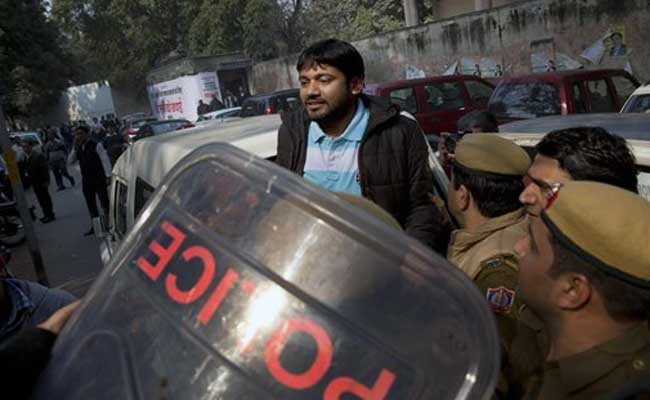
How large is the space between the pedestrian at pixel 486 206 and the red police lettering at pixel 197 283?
109cm

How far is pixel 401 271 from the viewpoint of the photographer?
0.81 metres

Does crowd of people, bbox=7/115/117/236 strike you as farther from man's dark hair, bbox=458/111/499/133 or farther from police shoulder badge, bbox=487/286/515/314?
police shoulder badge, bbox=487/286/515/314

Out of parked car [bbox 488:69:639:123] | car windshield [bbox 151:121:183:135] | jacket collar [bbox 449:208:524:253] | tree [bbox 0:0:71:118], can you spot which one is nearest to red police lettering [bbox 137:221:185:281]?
jacket collar [bbox 449:208:524:253]

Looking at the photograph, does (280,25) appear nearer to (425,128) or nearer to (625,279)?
(425,128)

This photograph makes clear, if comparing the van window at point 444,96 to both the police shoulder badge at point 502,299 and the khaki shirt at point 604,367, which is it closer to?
the police shoulder badge at point 502,299

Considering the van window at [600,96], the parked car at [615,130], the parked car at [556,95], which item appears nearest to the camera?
the parked car at [615,130]

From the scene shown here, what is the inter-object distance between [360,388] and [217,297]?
261 mm

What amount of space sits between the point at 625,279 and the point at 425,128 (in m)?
9.26

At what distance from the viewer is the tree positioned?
1105 inches

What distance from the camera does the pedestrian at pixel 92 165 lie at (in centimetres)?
843

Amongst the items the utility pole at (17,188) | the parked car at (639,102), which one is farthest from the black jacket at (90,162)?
the parked car at (639,102)

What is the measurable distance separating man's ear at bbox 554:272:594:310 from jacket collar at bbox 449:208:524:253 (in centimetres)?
66

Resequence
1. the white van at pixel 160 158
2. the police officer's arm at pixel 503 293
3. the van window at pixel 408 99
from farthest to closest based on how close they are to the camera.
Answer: the van window at pixel 408 99
the white van at pixel 160 158
the police officer's arm at pixel 503 293

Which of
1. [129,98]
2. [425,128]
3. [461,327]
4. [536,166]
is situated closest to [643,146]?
[536,166]
